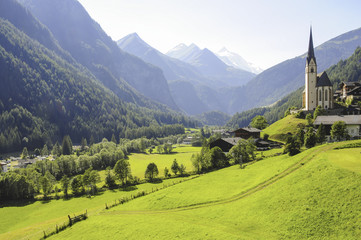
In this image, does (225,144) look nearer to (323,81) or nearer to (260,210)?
(323,81)

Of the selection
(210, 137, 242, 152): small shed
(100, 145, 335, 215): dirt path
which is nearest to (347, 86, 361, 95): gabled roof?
(210, 137, 242, 152): small shed

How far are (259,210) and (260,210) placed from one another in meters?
0.15

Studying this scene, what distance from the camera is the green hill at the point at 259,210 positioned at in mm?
32344

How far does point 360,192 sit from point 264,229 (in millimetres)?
12951

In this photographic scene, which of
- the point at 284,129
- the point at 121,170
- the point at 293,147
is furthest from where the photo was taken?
the point at 284,129

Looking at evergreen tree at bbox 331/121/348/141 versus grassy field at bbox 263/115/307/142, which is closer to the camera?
evergreen tree at bbox 331/121/348/141

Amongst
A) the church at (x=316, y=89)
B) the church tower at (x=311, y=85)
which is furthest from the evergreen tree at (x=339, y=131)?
the church tower at (x=311, y=85)

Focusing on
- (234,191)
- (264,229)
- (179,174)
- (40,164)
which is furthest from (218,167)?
(40,164)

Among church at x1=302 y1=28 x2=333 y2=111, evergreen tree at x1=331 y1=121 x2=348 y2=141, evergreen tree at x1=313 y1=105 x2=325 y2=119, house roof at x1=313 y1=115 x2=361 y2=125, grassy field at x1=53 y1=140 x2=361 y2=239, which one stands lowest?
grassy field at x1=53 y1=140 x2=361 y2=239

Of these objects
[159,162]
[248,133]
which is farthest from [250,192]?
[159,162]

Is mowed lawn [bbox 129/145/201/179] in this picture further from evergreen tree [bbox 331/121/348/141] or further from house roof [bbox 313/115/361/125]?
house roof [bbox 313/115/361/125]

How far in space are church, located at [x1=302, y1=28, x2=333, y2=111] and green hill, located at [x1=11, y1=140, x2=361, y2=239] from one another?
73.8 meters

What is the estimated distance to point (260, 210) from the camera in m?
38.4

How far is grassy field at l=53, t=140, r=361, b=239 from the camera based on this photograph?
32338 mm
